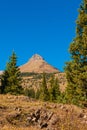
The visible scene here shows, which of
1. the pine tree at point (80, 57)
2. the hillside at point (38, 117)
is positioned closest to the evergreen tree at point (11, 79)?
the pine tree at point (80, 57)

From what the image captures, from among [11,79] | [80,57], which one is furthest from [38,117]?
[11,79]

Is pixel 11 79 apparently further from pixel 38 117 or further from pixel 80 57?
pixel 38 117

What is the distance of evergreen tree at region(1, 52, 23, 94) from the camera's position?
6662 cm

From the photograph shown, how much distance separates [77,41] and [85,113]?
15272mm

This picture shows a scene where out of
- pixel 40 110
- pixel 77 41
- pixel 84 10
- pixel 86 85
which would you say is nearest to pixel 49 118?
pixel 40 110

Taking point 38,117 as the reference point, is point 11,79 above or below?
above

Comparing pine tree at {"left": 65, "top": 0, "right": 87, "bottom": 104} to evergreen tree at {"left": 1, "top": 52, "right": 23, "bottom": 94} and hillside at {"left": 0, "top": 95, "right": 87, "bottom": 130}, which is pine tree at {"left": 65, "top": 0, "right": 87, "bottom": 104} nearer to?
hillside at {"left": 0, "top": 95, "right": 87, "bottom": 130}

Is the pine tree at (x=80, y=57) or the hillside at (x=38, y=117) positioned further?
the pine tree at (x=80, y=57)

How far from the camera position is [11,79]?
219 feet

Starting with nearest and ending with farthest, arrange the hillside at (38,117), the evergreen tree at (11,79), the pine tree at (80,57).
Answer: the hillside at (38,117)
the pine tree at (80,57)
the evergreen tree at (11,79)

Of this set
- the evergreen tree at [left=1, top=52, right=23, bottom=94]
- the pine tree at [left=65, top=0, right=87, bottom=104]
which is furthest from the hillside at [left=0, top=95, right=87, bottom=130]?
the evergreen tree at [left=1, top=52, right=23, bottom=94]

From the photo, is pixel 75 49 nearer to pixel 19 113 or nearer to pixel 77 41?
pixel 77 41

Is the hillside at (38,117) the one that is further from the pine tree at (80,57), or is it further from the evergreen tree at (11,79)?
the evergreen tree at (11,79)

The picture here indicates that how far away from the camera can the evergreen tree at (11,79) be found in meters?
66.6
